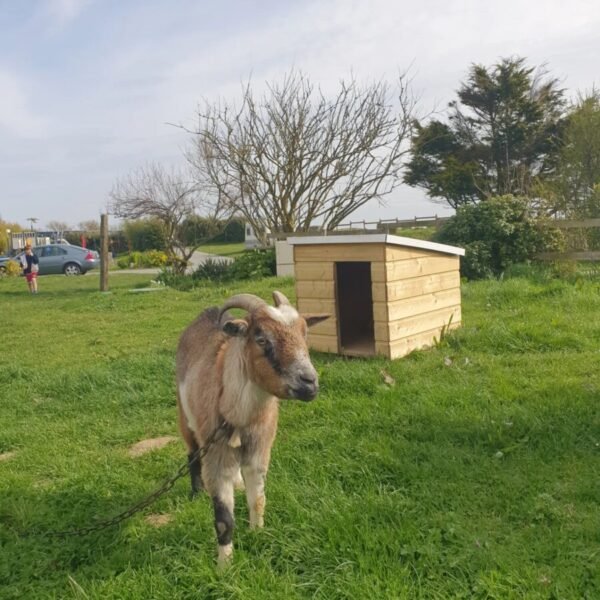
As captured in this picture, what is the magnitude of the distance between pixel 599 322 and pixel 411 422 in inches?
151

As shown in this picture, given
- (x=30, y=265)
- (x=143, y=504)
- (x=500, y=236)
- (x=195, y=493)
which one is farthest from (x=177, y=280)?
(x=143, y=504)

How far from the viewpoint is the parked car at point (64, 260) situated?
1089 inches

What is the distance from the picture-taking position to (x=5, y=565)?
10.8ft

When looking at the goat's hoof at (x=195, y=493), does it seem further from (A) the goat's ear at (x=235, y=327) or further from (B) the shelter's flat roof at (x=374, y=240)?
(B) the shelter's flat roof at (x=374, y=240)

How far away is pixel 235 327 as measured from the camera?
115 inches

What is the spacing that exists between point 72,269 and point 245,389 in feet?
88.4

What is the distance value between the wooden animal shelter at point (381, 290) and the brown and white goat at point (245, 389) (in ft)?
11.0

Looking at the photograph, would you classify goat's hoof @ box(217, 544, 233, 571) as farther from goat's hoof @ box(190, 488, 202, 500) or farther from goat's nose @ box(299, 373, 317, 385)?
goat's nose @ box(299, 373, 317, 385)

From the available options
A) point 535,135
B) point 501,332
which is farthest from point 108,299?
point 535,135

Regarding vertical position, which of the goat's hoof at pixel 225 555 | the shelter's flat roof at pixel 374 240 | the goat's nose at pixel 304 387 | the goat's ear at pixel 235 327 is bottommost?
the goat's hoof at pixel 225 555

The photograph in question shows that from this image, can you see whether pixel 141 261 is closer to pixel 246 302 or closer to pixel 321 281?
pixel 321 281

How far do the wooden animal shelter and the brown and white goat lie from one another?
3362mm

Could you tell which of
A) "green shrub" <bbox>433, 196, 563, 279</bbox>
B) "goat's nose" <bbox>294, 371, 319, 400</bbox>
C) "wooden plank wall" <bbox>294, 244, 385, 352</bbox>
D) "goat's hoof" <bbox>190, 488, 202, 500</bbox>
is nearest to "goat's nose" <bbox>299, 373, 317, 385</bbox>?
"goat's nose" <bbox>294, 371, 319, 400</bbox>

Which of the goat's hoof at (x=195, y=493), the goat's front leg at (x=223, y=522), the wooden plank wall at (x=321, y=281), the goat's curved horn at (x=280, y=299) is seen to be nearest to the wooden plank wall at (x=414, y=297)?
the wooden plank wall at (x=321, y=281)
